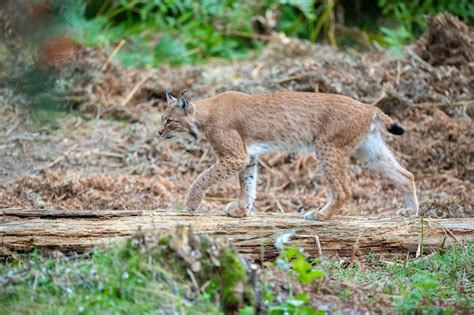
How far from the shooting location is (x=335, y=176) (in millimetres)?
6648

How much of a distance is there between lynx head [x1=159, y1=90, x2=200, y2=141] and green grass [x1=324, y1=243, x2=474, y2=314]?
215cm

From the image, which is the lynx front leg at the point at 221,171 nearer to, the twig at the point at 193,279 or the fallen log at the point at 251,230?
the fallen log at the point at 251,230

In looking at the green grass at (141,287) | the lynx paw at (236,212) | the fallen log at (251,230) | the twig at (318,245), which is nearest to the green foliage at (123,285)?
the green grass at (141,287)

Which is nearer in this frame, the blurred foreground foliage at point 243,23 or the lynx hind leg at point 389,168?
the lynx hind leg at point 389,168

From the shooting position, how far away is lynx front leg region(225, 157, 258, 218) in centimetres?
670

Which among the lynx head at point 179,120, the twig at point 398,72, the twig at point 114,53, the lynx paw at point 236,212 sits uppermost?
the lynx head at point 179,120

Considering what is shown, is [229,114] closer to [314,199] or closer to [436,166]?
[314,199]

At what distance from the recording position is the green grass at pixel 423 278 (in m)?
4.55

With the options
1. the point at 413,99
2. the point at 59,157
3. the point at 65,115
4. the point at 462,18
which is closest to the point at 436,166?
the point at 413,99

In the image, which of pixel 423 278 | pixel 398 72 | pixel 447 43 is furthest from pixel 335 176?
pixel 447 43

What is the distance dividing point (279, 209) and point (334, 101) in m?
1.65

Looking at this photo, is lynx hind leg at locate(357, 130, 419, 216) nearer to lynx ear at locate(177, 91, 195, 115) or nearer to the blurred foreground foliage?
lynx ear at locate(177, 91, 195, 115)

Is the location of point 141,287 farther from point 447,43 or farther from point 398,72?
point 447,43

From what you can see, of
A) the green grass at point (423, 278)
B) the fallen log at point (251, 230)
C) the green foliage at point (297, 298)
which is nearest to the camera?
the green foliage at point (297, 298)
